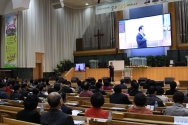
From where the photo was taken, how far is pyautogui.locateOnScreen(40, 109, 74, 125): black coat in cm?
217

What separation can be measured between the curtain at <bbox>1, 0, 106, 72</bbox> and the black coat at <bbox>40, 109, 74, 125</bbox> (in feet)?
40.2

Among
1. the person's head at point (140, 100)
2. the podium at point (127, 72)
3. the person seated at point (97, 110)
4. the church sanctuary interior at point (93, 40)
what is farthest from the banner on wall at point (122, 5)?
the person seated at point (97, 110)

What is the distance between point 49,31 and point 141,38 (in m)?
6.54

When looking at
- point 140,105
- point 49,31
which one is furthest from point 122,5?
point 140,105

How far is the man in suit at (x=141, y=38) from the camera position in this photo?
46.2ft

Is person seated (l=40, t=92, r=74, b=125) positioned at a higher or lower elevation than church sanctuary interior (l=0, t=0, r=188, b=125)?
lower

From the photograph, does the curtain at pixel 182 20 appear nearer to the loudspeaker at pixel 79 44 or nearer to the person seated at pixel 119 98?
the loudspeaker at pixel 79 44

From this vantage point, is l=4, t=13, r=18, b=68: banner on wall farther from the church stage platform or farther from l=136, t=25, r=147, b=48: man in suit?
l=136, t=25, r=147, b=48: man in suit

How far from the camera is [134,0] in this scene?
1148 cm

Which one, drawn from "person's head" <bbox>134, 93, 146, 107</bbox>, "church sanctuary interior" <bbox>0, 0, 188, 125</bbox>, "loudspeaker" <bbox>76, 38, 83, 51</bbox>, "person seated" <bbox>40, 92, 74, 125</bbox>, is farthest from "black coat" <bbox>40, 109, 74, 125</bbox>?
"loudspeaker" <bbox>76, 38, 83, 51</bbox>

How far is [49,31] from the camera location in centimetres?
1556

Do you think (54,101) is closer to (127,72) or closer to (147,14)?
(127,72)

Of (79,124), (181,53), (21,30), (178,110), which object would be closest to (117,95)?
(178,110)

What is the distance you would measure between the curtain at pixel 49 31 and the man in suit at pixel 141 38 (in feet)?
14.5
